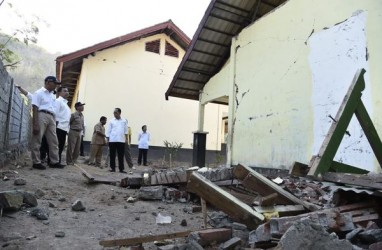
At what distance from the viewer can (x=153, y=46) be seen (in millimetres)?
16109

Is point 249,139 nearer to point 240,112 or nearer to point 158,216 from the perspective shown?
point 240,112

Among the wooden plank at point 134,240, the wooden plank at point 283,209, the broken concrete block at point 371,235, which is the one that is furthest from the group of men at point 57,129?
the broken concrete block at point 371,235

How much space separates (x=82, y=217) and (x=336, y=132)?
8.74 ft

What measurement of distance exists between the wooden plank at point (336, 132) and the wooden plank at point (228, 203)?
22.4 inches

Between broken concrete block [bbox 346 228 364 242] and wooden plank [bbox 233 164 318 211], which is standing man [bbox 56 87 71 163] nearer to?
wooden plank [bbox 233 164 318 211]

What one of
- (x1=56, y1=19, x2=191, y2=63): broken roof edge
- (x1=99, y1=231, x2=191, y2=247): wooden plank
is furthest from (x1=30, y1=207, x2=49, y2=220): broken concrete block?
(x1=56, y1=19, x2=191, y2=63): broken roof edge

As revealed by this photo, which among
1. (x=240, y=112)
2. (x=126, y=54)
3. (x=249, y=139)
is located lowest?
(x=249, y=139)

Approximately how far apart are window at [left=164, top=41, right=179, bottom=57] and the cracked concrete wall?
8.26 metres

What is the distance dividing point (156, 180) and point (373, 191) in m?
3.49

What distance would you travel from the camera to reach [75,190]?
4949 millimetres

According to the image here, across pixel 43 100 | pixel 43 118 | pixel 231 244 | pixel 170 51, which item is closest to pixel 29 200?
pixel 231 244

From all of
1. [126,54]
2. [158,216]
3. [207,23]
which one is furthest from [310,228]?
[126,54]

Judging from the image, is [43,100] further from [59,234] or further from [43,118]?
[59,234]

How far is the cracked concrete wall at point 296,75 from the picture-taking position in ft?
17.1
